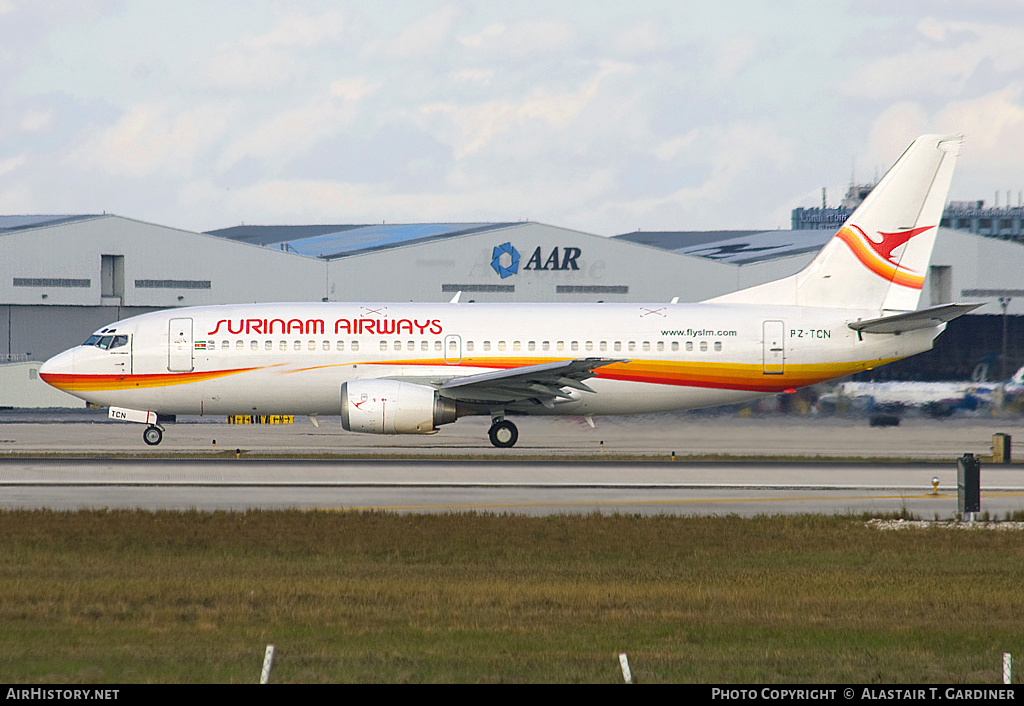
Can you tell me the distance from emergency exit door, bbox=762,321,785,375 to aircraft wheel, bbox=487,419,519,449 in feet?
25.7

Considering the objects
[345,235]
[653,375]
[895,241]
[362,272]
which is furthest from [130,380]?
[345,235]

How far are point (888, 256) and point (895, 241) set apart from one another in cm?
52

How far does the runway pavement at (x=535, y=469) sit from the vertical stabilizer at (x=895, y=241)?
4884 millimetres

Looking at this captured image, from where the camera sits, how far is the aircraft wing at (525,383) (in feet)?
113

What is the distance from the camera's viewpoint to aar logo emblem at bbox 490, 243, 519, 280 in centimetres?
6481

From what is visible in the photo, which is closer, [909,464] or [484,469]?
[484,469]

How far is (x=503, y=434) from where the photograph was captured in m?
37.1

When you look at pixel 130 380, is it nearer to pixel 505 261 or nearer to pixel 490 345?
Answer: pixel 490 345

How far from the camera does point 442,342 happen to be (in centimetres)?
3603

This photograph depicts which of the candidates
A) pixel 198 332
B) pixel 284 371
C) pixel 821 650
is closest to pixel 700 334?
pixel 284 371

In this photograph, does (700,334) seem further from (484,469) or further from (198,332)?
(198,332)
